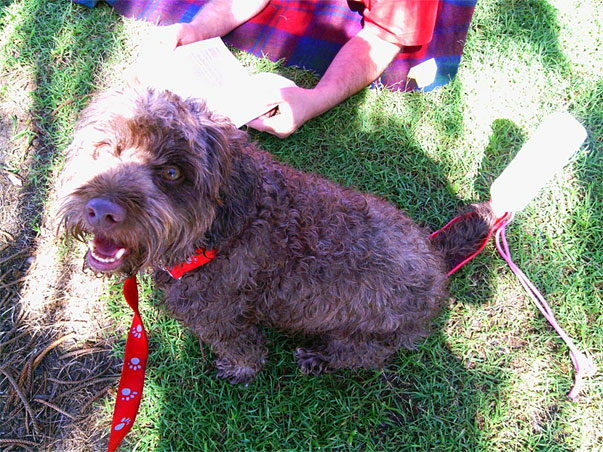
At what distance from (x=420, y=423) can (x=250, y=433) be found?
1237 millimetres

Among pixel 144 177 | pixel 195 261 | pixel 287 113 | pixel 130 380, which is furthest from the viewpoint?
pixel 287 113

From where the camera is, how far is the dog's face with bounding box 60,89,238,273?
1783mm

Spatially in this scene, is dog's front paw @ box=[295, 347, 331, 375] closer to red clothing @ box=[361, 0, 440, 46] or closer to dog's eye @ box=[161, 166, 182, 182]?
dog's eye @ box=[161, 166, 182, 182]

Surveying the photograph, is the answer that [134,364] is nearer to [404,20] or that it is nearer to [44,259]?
[44,259]

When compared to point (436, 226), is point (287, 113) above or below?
above

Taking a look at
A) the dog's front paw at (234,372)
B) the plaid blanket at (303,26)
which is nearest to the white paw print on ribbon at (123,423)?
the dog's front paw at (234,372)

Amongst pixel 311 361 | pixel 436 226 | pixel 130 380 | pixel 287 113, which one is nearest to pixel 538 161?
pixel 436 226

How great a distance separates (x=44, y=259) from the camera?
135 inches

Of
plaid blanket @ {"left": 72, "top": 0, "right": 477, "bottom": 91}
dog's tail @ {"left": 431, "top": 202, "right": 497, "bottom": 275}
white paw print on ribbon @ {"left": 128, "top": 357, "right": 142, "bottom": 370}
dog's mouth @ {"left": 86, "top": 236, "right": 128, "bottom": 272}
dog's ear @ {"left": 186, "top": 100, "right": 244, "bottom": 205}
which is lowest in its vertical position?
white paw print on ribbon @ {"left": 128, "top": 357, "right": 142, "bottom": 370}

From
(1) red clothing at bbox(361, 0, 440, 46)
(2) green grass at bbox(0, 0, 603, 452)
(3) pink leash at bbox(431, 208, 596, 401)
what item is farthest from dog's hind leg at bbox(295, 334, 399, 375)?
(1) red clothing at bbox(361, 0, 440, 46)

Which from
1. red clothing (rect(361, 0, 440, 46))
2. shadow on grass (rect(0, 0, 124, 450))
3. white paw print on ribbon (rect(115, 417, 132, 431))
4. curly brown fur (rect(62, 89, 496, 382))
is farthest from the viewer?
red clothing (rect(361, 0, 440, 46))

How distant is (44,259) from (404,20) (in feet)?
11.9

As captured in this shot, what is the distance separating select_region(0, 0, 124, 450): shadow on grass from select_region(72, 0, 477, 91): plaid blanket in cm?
50

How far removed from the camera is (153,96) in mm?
1950
